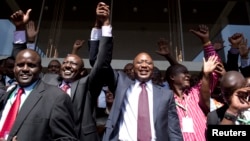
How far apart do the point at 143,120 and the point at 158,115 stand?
0.49 ft

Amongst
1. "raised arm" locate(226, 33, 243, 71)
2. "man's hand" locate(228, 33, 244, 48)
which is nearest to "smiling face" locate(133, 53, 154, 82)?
"raised arm" locate(226, 33, 243, 71)

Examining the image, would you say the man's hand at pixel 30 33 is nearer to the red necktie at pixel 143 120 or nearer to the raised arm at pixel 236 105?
the red necktie at pixel 143 120

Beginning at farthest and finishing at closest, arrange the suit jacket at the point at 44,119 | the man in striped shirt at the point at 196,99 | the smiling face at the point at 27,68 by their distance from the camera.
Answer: the man in striped shirt at the point at 196,99, the smiling face at the point at 27,68, the suit jacket at the point at 44,119

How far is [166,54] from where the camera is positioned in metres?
4.88

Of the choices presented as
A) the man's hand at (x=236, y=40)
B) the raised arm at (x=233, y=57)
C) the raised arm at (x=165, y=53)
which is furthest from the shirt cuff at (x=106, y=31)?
the man's hand at (x=236, y=40)

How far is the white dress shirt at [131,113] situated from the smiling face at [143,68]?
60 millimetres

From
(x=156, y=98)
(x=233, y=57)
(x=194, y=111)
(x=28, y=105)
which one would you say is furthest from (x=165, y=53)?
(x=28, y=105)

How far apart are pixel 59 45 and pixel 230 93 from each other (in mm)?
7009

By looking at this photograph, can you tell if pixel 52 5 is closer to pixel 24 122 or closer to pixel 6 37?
pixel 6 37

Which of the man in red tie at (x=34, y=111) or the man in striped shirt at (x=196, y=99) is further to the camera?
the man in striped shirt at (x=196, y=99)

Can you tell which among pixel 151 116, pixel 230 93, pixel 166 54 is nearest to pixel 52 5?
pixel 166 54

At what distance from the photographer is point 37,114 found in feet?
7.68

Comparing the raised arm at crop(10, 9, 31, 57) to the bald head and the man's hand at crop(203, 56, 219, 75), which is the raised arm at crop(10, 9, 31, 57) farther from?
the bald head

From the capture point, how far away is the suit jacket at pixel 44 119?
2.28 m
